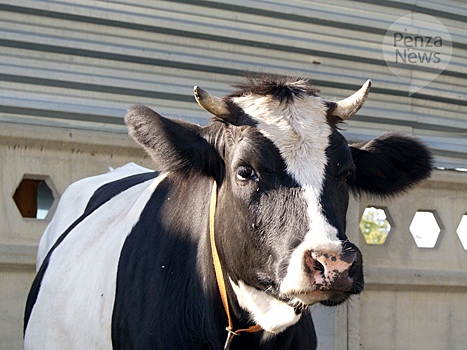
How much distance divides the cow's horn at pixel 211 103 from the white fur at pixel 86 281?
32.4 inches

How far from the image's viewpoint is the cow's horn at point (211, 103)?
3.34 m

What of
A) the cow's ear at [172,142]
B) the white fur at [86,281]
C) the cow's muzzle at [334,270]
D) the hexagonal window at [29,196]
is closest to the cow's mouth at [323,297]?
the cow's muzzle at [334,270]

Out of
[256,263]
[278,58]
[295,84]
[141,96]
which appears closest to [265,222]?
[256,263]

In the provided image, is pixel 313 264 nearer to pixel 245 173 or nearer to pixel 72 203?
pixel 245 173

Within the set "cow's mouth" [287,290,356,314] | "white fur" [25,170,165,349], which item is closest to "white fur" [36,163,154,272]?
"white fur" [25,170,165,349]

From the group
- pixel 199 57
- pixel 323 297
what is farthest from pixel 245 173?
pixel 199 57

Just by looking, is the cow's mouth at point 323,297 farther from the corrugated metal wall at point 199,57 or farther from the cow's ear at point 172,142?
the corrugated metal wall at point 199,57

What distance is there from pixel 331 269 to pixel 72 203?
121 inches

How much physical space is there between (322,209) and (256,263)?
0.43m

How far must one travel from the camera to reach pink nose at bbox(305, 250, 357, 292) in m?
2.72

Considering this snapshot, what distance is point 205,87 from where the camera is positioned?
622cm

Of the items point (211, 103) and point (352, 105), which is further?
point (352, 105)

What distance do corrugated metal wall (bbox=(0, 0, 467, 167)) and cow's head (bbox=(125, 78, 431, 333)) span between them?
2.19 meters

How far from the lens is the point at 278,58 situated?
254 inches
